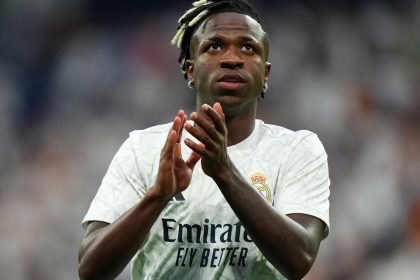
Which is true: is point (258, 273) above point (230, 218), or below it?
below

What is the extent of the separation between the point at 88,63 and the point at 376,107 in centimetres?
261

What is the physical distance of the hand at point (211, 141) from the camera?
3.08 m

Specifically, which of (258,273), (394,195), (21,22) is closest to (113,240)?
(258,273)

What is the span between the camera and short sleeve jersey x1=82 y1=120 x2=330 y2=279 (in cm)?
376

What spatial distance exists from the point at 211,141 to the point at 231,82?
0.67 metres

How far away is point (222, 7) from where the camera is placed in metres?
4.00

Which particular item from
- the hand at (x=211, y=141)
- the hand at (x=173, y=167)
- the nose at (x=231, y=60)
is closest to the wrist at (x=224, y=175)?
the hand at (x=211, y=141)

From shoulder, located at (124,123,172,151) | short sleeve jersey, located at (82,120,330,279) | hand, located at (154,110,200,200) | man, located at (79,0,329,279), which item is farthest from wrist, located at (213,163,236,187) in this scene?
shoulder, located at (124,123,172,151)

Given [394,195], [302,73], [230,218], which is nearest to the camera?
[230,218]

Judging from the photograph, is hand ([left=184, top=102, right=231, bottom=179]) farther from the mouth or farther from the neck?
the neck

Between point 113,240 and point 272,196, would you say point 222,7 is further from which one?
point 113,240

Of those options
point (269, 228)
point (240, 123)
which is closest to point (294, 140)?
point (240, 123)

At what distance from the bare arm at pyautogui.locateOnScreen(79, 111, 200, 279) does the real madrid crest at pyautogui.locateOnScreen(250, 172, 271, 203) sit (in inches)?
21.5

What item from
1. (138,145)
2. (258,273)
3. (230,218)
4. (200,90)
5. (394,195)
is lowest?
(394,195)
